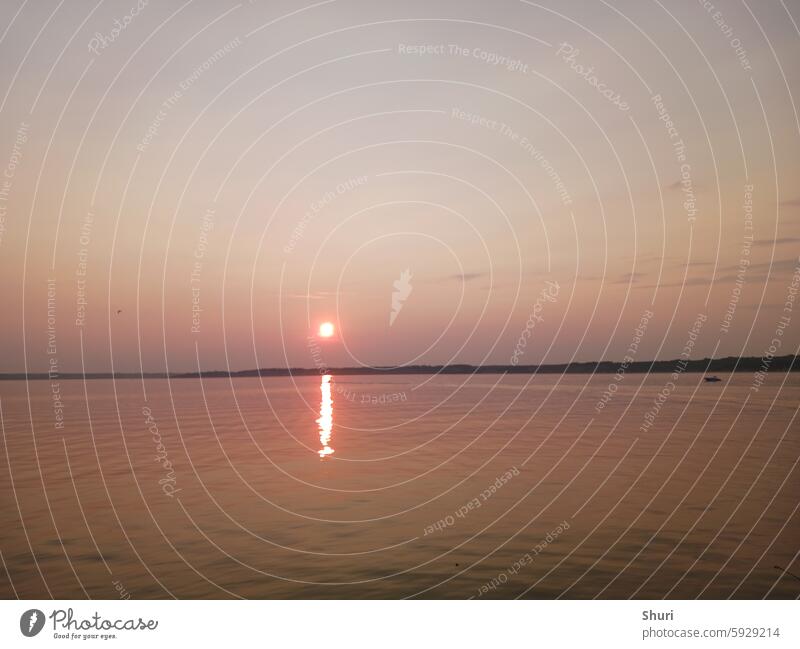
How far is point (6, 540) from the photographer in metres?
18.9

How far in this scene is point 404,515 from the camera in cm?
2162

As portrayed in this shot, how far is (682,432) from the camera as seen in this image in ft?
142

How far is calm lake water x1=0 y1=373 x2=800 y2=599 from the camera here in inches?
615

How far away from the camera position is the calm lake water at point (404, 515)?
15609 mm

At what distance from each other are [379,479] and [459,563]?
443 inches

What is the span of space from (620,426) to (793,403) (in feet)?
91.7

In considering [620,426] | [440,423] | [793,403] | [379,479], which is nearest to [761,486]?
[379,479]

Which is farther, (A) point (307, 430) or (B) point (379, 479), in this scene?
(A) point (307, 430)
